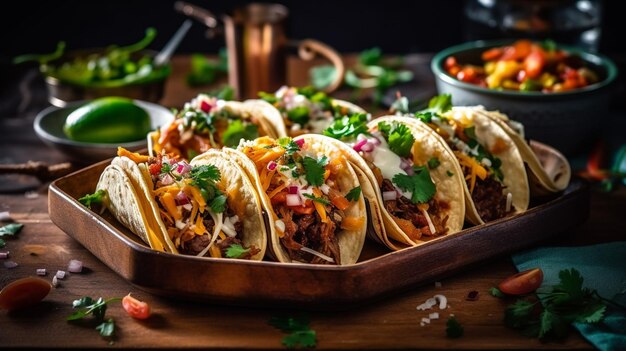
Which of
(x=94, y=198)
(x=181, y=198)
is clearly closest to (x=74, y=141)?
(x=94, y=198)

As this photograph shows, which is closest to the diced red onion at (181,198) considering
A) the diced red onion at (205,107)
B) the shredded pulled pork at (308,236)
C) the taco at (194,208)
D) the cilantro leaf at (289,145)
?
the taco at (194,208)

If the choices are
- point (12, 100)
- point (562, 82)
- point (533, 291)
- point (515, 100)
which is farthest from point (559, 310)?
point (12, 100)

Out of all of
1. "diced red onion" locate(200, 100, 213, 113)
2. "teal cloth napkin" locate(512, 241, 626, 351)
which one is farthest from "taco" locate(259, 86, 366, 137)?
"teal cloth napkin" locate(512, 241, 626, 351)

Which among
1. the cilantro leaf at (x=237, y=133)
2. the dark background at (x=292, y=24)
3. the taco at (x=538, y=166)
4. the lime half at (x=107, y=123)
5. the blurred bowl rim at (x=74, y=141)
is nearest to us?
the taco at (x=538, y=166)

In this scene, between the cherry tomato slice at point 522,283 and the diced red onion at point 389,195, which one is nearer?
the cherry tomato slice at point 522,283

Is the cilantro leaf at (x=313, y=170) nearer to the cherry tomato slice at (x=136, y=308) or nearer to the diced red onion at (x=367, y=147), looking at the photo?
the diced red onion at (x=367, y=147)

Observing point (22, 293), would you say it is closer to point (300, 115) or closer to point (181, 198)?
point (181, 198)

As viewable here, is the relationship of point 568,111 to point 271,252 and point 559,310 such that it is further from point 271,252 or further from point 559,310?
point 271,252
